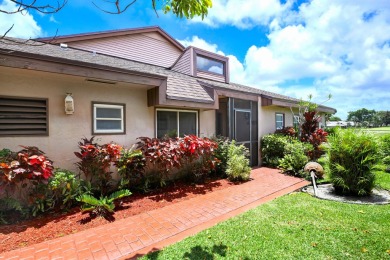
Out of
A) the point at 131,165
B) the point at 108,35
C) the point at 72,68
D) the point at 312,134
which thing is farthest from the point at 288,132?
the point at 108,35

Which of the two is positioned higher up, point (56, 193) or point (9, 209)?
point (56, 193)

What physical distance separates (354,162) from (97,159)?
750 centimetres

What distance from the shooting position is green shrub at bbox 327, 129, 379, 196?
588cm

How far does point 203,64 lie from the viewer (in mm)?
12469

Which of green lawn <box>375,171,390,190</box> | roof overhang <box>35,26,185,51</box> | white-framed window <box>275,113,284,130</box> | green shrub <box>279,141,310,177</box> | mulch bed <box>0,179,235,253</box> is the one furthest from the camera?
white-framed window <box>275,113,284,130</box>

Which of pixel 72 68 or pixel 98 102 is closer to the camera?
pixel 72 68

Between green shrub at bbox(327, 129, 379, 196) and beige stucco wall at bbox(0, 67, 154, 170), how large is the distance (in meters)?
6.68

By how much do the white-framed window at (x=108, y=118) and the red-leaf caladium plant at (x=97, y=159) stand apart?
2.26ft

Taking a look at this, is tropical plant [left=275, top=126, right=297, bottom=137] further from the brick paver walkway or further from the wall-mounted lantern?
the wall-mounted lantern

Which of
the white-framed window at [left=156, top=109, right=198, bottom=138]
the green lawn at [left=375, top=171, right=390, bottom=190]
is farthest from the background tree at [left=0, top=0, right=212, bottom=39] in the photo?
the green lawn at [left=375, top=171, right=390, bottom=190]

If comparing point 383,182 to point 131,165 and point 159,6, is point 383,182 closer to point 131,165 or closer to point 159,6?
point 131,165

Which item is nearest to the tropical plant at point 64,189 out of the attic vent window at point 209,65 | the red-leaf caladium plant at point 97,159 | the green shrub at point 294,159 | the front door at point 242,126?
the red-leaf caladium plant at point 97,159

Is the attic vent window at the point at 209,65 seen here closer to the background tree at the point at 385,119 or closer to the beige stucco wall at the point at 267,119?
the beige stucco wall at the point at 267,119

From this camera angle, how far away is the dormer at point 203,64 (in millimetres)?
11727
